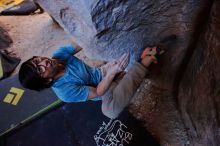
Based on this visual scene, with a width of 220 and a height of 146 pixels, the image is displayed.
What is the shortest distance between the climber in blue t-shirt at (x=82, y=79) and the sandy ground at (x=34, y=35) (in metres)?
0.94

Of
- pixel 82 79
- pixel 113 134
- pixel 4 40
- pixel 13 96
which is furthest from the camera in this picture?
pixel 4 40

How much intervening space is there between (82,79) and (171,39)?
361 mm

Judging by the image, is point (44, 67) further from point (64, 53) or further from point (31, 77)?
point (64, 53)

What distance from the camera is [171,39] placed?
0.99 metres

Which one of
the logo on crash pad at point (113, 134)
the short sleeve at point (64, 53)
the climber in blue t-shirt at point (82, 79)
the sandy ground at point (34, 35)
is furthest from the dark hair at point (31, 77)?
the sandy ground at point (34, 35)

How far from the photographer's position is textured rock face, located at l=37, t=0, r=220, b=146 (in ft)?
2.76

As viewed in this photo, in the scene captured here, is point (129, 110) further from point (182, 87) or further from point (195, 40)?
point (195, 40)

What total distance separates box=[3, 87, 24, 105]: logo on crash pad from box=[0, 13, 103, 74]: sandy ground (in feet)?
1.00

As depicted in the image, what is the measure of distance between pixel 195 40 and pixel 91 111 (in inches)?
29.4

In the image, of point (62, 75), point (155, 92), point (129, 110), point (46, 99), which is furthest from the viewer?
point (46, 99)

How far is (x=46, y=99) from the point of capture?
178cm

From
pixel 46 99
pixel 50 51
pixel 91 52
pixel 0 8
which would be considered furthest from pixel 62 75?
pixel 0 8

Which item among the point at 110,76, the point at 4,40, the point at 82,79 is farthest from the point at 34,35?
the point at 110,76

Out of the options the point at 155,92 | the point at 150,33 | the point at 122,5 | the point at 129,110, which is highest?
the point at 122,5
